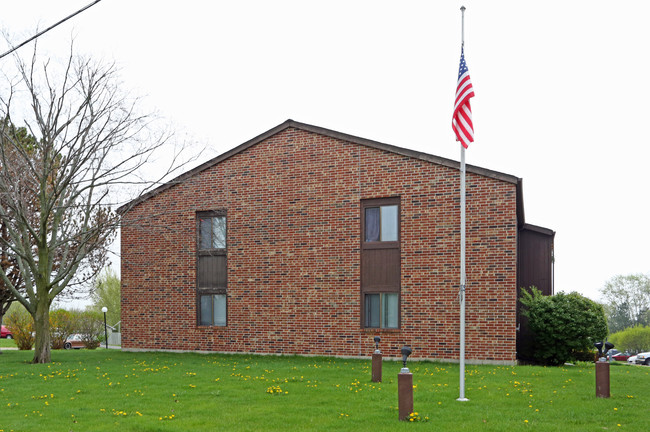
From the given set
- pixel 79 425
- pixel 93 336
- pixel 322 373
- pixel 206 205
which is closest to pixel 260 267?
pixel 206 205

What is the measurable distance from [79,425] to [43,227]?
11.0 m

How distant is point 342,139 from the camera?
20438 mm

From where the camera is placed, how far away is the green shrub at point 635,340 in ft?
209

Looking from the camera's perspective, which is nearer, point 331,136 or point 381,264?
point 381,264

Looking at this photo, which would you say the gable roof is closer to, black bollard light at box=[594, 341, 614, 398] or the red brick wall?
the red brick wall

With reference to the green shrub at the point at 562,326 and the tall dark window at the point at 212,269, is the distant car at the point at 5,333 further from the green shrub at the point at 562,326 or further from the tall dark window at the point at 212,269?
the green shrub at the point at 562,326

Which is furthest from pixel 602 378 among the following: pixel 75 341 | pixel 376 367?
pixel 75 341

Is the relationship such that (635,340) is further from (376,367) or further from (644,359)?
(376,367)

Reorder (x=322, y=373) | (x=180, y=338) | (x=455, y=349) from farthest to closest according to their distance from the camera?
(x=180, y=338)
(x=455, y=349)
(x=322, y=373)

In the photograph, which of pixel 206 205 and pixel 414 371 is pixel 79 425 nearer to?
pixel 414 371

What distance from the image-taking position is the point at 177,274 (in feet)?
74.5

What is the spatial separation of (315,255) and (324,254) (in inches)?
12.1

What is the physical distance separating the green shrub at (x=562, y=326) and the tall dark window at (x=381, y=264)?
4.15 meters

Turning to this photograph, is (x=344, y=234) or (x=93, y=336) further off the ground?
(x=344, y=234)
